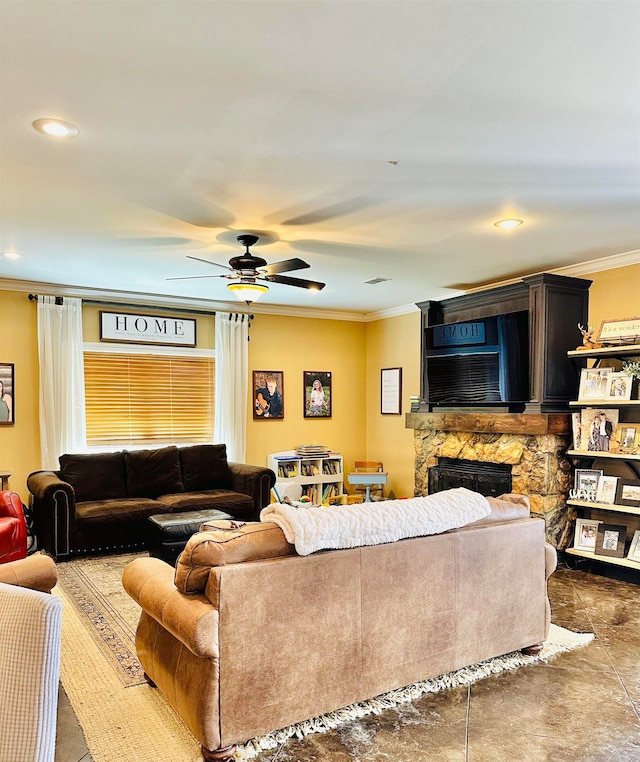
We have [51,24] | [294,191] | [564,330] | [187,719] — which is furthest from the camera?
[564,330]

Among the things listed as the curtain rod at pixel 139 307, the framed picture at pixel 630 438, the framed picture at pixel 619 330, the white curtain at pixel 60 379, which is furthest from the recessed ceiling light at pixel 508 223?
the white curtain at pixel 60 379

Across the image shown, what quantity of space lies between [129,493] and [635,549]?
15.2 ft

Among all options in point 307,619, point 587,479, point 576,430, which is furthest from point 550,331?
point 307,619

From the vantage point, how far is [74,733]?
7.70 ft

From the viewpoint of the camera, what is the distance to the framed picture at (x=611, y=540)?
455 cm

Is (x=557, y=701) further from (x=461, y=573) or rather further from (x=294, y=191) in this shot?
(x=294, y=191)

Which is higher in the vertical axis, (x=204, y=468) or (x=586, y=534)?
(x=204, y=468)

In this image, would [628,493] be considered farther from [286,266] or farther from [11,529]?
[11,529]

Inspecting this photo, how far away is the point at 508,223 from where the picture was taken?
4.00m

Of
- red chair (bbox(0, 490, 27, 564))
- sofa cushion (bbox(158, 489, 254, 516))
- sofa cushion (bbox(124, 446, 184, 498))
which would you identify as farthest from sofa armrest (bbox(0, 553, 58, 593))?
sofa cushion (bbox(124, 446, 184, 498))

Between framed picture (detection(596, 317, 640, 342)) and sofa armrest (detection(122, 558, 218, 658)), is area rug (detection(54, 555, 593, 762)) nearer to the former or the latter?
sofa armrest (detection(122, 558, 218, 658))

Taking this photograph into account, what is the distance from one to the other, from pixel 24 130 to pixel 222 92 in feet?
3.32

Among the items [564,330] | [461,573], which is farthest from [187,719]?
[564,330]

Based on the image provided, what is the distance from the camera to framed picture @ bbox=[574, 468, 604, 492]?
4.75 metres
